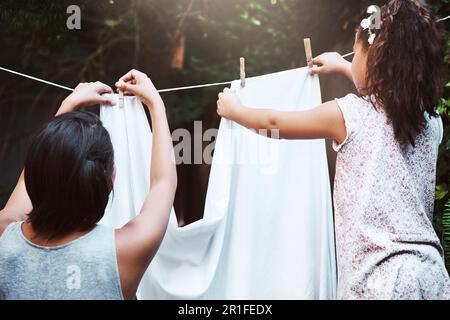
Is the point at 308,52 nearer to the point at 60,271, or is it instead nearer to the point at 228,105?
the point at 228,105

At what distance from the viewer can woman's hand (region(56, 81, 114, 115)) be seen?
146 centimetres

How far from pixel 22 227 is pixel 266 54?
3.32 meters

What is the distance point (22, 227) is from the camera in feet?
3.78

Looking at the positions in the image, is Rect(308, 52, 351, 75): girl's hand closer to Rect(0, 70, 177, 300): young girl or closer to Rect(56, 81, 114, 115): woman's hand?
Rect(56, 81, 114, 115): woman's hand

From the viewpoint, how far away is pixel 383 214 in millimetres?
1223

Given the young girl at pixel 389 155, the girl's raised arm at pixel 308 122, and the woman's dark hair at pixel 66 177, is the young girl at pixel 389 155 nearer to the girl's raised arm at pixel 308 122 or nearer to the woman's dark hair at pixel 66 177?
the girl's raised arm at pixel 308 122

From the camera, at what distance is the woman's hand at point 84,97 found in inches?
57.4

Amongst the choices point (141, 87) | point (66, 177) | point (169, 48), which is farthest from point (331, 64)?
point (169, 48)

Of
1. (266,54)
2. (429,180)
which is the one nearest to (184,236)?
(429,180)

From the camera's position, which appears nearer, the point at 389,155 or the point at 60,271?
the point at 60,271

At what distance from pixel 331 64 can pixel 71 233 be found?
892 millimetres

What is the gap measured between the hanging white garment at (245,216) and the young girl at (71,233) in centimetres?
47

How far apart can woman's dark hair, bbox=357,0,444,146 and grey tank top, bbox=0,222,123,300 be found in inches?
26.9
